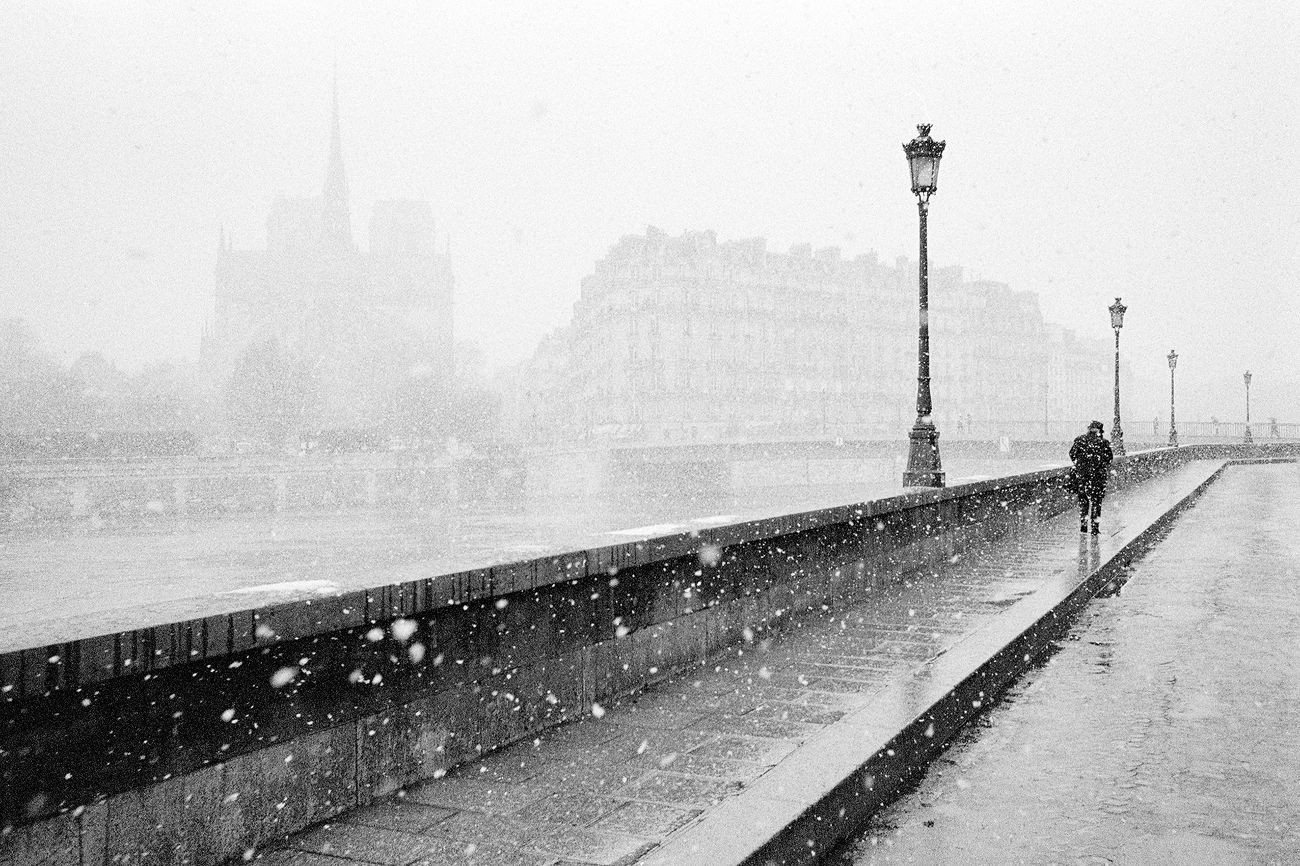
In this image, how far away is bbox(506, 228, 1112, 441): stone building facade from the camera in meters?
112

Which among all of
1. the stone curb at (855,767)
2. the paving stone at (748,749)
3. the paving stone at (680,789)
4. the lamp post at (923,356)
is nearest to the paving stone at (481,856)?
the stone curb at (855,767)

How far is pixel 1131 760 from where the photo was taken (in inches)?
217

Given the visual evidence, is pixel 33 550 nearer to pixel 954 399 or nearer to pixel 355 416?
pixel 355 416

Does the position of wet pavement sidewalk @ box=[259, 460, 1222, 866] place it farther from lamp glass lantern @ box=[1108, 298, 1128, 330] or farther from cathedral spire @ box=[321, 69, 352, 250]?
cathedral spire @ box=[321, 69, 352, 250]

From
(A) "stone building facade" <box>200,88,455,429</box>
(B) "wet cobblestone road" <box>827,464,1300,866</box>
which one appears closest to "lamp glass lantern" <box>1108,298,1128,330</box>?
(B) "wet cobblestone road" <box>827,464,1300,866</box>

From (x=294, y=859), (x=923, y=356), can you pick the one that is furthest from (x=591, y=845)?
(x=923, y=356)

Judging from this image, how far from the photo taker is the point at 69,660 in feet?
9.88

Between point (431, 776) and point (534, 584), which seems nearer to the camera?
point (431, 776)

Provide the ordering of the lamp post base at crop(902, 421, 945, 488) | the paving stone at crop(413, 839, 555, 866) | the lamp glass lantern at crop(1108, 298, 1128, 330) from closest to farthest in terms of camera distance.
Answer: the paving stone at crop(413, 839, 555, 866) → the lamp post base at crop(902, 421, 945, 488) → the lamp glass lantern at crop(1108, 298, 1128, 330)

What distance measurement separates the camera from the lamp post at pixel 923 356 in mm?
13703

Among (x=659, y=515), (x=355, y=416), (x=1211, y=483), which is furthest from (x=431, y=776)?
(x=355, y=416)

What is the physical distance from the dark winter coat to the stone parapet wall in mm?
9401

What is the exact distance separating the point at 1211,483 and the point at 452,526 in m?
28.5

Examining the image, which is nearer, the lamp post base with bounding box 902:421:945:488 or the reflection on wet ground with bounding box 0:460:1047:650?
the reflection on wet ground with bounding box 0:460:1047:650
